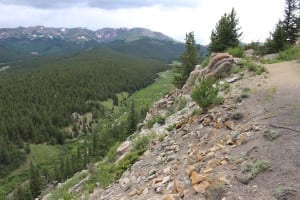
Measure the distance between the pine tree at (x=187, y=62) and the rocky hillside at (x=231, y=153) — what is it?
27.8m

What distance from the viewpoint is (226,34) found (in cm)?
4378

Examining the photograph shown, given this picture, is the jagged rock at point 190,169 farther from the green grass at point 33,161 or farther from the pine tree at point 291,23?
the green grass at point 33,161

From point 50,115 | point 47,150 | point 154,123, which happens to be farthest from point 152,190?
point 50,115

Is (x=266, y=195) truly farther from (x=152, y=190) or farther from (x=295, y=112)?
(x=295, y=112)

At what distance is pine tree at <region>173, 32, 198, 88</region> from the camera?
51344mm

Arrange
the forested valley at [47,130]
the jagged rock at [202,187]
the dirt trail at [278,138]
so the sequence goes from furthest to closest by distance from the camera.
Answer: the forested valley at [47,130]
the jagged rock at [202,187]
the dirt trail at [278,138]

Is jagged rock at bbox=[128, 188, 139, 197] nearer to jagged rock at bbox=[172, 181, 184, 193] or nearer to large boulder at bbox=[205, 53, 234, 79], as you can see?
jagged rock at bbox=[172, 181, 184, 193]

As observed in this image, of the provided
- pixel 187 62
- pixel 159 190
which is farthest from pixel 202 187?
pixel 187 62

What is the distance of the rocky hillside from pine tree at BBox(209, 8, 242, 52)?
21174mm

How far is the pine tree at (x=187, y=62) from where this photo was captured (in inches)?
2021

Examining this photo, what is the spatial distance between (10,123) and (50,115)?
19.6 meters

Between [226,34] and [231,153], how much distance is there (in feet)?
106

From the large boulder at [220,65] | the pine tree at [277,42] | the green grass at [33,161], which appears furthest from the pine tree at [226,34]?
the green grass at [33,161]

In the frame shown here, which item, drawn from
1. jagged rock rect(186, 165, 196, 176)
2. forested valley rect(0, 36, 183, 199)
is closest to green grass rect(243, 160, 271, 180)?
jagged rock rect(186, 165, 196, 176)
